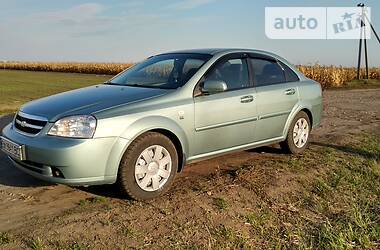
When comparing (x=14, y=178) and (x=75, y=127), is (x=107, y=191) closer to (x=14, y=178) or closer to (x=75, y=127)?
(x=75, y=127)

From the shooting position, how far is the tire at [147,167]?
12.7 ft

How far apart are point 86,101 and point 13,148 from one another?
0.85 metres

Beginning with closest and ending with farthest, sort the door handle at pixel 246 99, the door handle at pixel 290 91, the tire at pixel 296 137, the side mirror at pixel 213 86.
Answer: the side mirror at pixel 213 86
the door handle at pixel 246 99
the door handle at pixel 290 91
the tire at pixel 296 137

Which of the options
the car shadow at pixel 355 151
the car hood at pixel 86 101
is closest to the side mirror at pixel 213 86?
the car hood at pixel 86 101

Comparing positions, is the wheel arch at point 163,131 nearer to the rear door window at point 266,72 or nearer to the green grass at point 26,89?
the rear door window at point 266,72

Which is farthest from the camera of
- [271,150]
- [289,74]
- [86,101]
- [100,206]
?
[271,150]

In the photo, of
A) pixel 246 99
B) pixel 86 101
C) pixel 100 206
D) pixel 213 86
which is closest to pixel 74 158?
pixel 100 206

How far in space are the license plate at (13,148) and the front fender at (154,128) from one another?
990 millimetres

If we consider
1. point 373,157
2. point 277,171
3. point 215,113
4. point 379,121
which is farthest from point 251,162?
point 379,121

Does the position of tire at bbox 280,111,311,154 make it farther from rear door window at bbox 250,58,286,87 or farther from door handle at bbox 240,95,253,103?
door handle at bbox 240,95,253,103

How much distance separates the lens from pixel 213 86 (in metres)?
4.46

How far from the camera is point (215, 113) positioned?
180 inches

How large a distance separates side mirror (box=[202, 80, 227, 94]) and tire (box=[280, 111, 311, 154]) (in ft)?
5.58

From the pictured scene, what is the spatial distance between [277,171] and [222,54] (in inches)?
63.6
